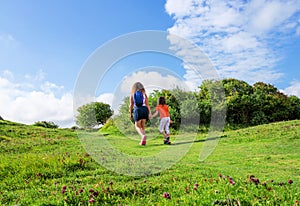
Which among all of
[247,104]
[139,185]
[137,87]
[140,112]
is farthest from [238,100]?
[139,185]

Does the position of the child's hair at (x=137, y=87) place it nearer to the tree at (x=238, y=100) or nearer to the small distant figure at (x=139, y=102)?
the small distant figure at (x=139, y=102)

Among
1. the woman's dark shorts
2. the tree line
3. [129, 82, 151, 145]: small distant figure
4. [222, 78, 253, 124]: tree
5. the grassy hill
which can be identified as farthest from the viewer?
[222, 78, 253, 124]: tree

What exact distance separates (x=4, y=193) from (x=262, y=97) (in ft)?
120

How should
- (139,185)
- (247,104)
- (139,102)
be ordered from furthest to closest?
(247,104) < (139,102) < (139,185)

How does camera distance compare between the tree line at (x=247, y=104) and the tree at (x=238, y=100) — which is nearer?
the tree line at (x=247, y=104)

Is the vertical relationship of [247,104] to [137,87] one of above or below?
above

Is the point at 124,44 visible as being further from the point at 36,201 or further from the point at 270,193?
the point at 270,193

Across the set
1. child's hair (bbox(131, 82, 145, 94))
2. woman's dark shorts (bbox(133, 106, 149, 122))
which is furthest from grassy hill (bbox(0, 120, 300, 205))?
child's hair (bbox(131, 82, 145, 94))

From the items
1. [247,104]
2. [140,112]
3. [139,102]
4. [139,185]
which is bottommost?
[139,185]

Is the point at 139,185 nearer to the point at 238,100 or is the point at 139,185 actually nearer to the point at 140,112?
the point at 140,112

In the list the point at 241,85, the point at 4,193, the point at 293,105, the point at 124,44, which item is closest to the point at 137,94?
the point at 124,44

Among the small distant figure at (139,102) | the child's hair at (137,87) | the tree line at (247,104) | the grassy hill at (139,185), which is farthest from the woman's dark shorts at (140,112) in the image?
the tree line at (247,104)

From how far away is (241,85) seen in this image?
125ft

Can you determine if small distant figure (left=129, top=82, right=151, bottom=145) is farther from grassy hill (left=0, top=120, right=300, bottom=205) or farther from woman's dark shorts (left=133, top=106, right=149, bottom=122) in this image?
grassy hill (left=0, top=120, right=300, bottom=205)
